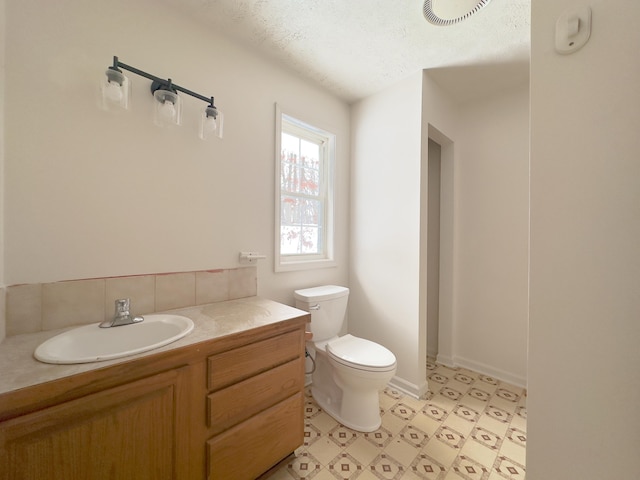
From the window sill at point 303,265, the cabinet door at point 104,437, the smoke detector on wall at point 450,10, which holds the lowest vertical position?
Result: the cabinet door at point 104,437

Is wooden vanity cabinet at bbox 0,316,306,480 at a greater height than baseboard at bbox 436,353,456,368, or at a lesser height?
greater

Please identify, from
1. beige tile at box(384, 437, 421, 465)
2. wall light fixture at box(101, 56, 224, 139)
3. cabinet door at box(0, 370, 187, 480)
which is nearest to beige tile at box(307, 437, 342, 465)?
beige tile at box(384, 437, 421, 465)

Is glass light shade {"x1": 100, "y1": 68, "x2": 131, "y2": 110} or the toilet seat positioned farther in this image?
the toilet seat

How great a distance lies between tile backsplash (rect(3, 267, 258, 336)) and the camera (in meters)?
1.02

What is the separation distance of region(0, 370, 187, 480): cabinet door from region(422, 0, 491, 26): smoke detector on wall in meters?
2.14

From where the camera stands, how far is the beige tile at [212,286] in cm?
149

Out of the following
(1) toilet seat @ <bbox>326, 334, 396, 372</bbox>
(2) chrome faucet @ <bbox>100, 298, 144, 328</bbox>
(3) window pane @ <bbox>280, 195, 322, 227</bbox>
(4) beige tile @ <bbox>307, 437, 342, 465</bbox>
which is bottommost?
(4) beige tile @ <bbox>307, 437, 342, 465</bbox>

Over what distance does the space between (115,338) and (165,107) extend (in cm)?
113

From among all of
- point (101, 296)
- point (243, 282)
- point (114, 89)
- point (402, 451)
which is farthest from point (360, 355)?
point (114, 89)

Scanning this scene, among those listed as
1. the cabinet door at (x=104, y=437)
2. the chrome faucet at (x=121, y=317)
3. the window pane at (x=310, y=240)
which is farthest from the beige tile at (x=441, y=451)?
the chrome faucet at (x=121, y=317)

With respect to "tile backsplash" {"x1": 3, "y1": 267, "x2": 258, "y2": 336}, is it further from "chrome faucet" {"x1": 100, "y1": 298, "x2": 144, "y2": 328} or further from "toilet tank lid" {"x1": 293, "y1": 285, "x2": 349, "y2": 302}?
"toilet tank lid" {"x1": 293, "y1": 285, "x2": 349, "y2": 302}

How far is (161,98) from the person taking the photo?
1.27m

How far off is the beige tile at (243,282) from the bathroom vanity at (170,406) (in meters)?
0.25

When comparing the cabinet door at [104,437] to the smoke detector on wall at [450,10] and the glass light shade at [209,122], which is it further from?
the smoke detector on wall at [450,10]
